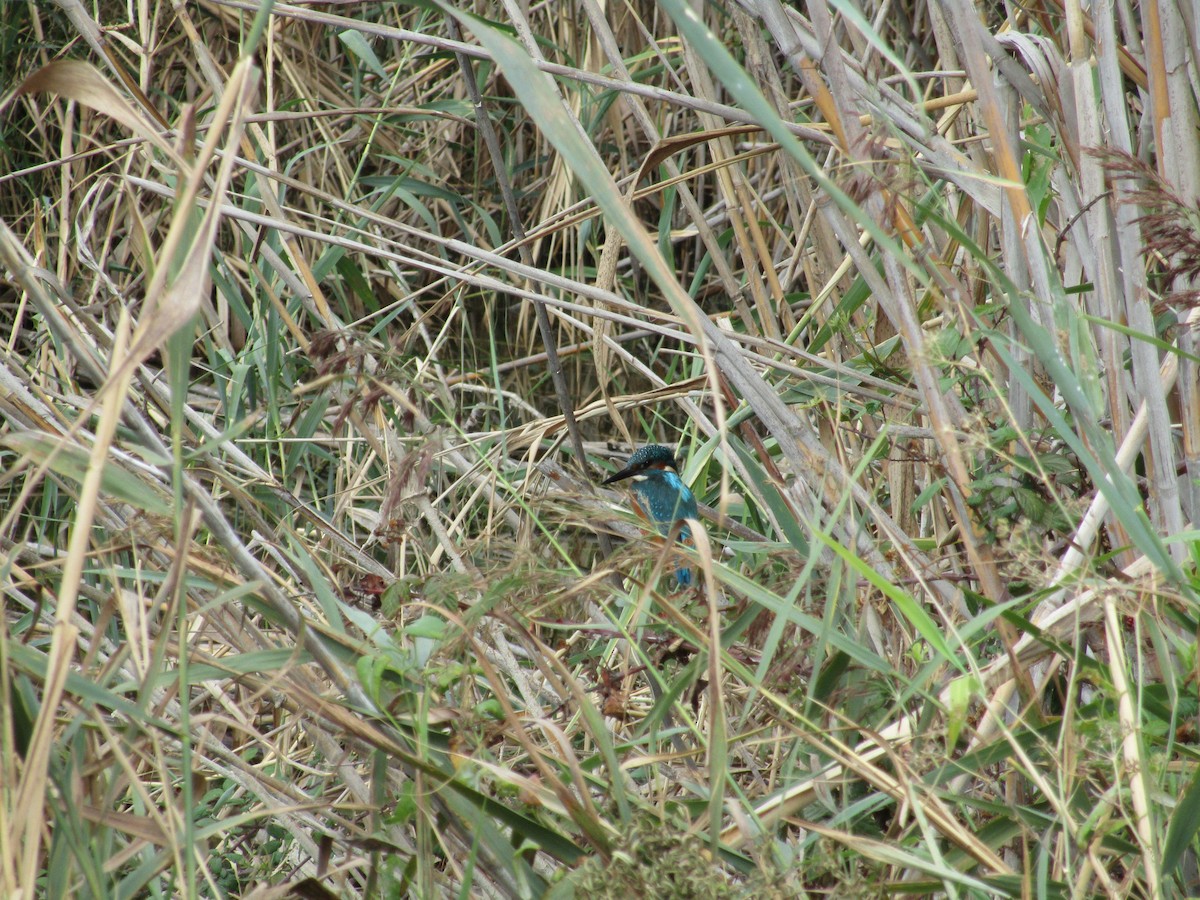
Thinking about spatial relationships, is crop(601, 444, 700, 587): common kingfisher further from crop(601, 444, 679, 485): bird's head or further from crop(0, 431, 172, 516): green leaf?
crop(0, 431, 172, 516): green leaf

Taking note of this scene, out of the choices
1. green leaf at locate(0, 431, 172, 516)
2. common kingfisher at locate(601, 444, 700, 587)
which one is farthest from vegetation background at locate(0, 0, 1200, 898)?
common kingfisher at locate(601, 444, 700, 587)

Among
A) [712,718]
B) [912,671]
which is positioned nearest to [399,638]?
[712,718]

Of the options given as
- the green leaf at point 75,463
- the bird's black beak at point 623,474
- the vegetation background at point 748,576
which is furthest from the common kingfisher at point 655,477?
the green leaf at point 75,463

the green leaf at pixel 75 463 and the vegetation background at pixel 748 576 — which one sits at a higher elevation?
the green leaf at pixel 75 463

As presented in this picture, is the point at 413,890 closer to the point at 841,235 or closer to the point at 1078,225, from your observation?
the point at 841,235

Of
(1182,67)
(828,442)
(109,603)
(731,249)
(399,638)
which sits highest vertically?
(1182,67)

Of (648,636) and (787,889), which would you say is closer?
(787,889)

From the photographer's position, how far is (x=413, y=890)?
134 cm

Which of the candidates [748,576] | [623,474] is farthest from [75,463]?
[623,474]

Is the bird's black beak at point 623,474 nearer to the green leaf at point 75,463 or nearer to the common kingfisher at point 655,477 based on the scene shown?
the common kingfisher at point 655,477

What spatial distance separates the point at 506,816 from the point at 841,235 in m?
0.89

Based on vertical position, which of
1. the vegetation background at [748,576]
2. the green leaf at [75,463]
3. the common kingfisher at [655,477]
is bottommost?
the common kingfisher at [655,477]

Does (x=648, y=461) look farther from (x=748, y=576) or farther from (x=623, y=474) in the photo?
(x=748, y=576)

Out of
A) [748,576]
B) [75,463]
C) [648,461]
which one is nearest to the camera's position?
[75,463]
